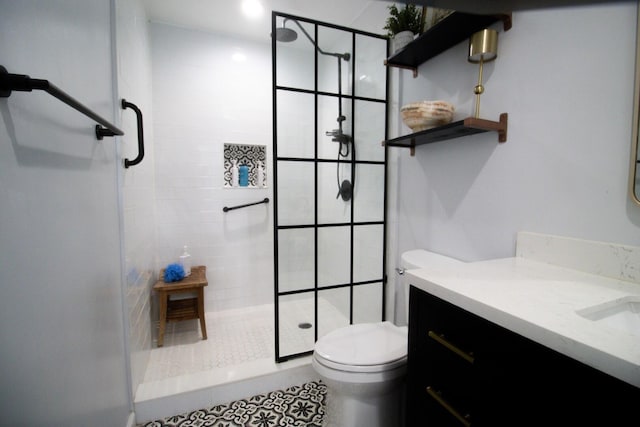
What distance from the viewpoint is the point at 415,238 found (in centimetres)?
174

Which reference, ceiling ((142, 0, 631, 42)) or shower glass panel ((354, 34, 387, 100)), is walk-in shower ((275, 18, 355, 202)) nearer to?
shower glass panel ((354, 34, 387, 100))

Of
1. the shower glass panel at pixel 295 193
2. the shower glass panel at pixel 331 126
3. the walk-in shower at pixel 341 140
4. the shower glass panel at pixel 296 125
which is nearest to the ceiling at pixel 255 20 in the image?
the walk-in shower at pixel 341 140

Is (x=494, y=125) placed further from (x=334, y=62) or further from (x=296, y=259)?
(x=296, y=259)

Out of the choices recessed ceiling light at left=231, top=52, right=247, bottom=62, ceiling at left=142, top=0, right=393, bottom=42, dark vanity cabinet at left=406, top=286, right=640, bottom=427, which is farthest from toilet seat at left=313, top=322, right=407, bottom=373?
recessed ceiling light at left=231, top=52, right=247, bottom=62

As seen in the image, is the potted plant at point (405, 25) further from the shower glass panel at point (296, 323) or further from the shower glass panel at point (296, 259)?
the shower glass panel at point (296, 323)

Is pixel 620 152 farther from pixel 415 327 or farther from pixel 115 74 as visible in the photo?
pixel 115 74

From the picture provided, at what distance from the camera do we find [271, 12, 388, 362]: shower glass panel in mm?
1751

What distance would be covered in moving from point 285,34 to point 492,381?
76.4 inches

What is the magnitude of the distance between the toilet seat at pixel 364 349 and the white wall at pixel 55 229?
834 mm

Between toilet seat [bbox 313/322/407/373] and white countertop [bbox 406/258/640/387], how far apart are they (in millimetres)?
454

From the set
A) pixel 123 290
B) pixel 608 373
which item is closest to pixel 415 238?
pixel 608 373

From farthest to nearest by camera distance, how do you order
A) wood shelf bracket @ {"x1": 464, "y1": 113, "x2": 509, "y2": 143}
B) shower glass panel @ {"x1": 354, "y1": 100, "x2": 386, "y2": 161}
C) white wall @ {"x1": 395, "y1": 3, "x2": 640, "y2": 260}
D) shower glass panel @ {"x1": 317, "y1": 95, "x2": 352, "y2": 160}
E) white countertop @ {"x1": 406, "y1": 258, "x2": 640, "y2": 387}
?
shower glass panel @ {"x1": 354, "y1": 100, "x2": 386, "y2": 161}, shower glass panel @ {"x1": 317, "y1": 95, "x2": 352, "y2": 160}, wood shelf bracket @ {"x1": 464, "y1": 113, "x2": 509, "y2": 143}, white wall @ {"x1": 395, "y1": 3, "x2": 640, "y2": 260}, white countertop @ {"x1": 406, "y1": 258, "x2": 640, "y2": 387}

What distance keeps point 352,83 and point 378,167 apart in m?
0.60

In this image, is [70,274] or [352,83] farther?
[352,83]
